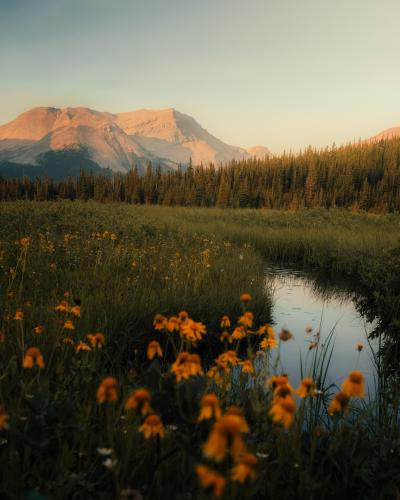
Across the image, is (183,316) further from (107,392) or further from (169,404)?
(107,392)

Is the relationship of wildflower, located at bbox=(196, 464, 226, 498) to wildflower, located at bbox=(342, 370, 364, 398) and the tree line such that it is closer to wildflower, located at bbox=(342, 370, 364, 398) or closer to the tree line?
wildflower, located at bbox=(342, 370, 364, 398)

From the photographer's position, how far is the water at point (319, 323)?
6562 millimetres

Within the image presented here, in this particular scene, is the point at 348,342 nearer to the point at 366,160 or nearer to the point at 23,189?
the point at 366,160

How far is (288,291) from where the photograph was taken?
12164 mm

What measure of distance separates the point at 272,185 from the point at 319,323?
7038 cm

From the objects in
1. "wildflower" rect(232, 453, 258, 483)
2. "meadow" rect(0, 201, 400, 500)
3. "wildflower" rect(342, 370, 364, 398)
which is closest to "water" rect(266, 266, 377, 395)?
"meadow" rect(0, 201, 400, 500)

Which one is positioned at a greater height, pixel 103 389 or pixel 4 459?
pixel 103 389

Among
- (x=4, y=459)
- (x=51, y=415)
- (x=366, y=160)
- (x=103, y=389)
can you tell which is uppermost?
(x=366, y=160)

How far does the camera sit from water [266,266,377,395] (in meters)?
6.56

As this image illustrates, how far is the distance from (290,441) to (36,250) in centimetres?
800

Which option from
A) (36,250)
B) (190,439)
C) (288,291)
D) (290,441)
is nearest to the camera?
(190,439)

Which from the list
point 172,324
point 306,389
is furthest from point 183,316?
point 306,389

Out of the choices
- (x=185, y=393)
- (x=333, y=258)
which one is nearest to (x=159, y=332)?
(x=185, y=393)

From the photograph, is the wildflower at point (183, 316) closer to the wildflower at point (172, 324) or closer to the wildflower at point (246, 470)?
the wildflower at point (172, 324)
